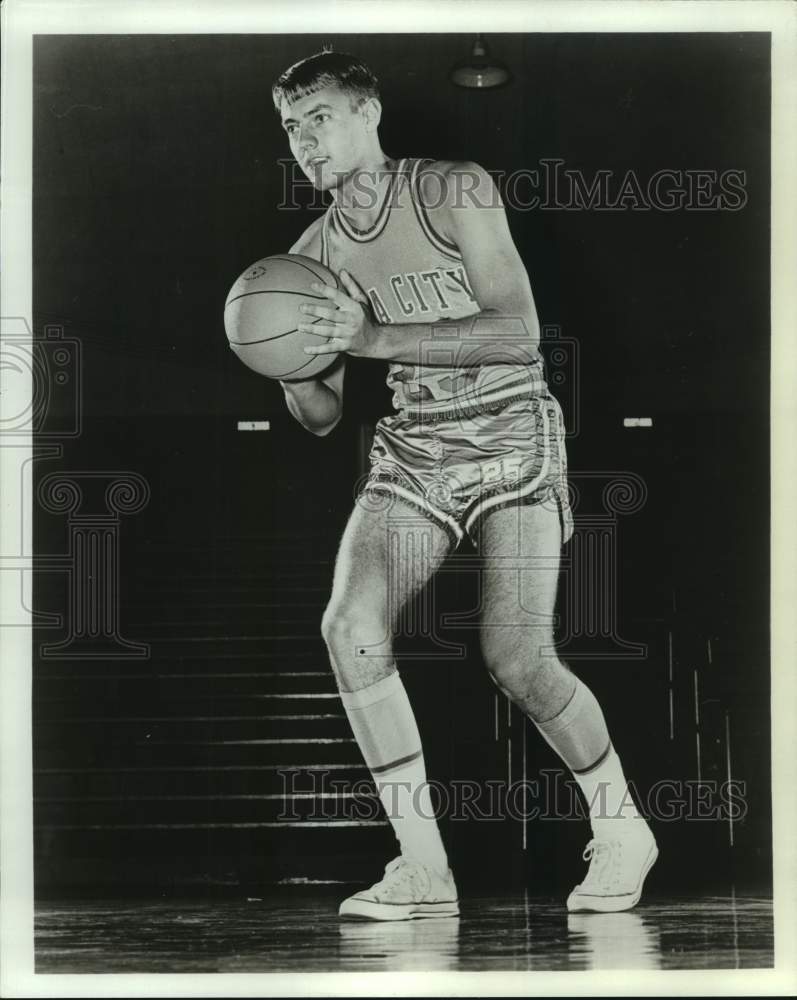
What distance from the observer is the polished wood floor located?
11.0 ft

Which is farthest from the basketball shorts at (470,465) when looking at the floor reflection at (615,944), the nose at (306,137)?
the floor reflection at (615,944)

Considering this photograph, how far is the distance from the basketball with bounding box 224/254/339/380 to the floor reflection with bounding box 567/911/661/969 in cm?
200

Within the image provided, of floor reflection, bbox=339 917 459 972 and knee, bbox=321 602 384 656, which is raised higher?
knee, bbox=321 602 384 656

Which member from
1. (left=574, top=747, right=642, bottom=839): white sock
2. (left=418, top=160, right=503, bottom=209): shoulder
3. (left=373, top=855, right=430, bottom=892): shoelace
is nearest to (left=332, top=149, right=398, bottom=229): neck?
(left=418, top=160, right=503, bottom=209): shoulder

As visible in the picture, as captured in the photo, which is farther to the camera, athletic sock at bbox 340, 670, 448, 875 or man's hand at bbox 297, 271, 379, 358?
athletic sock at bbox 340, 670, 448, 875

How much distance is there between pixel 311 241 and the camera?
3564mm

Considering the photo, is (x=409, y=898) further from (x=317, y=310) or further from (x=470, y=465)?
(x=317, y=310)

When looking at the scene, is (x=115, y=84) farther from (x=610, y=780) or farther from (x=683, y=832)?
(x=683, y=832)

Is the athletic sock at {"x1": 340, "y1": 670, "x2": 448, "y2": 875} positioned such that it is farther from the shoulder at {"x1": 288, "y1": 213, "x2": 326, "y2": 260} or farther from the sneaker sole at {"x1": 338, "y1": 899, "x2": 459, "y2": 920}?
the shoulder at {"x1": 288, "y1": 213, "x2": 326, "y2": 260}

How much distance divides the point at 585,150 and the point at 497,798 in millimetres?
2200

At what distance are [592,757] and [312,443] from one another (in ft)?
4.57

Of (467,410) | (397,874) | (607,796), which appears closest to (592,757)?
(607,796)

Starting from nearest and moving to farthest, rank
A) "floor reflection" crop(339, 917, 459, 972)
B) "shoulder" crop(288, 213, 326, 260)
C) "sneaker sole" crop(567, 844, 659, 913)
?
1. "floor reflection" crop(339, 917, 459, 972)
2. "sneaker sole" crop(567, 844, 659, 913)
3. "shoulder" crop(288, 213, 326, 260)

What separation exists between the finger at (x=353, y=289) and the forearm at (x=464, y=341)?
0.13m
